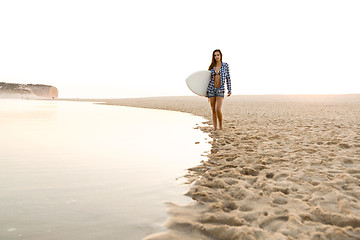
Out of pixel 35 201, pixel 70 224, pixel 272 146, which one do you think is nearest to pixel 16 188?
pixel 35 201

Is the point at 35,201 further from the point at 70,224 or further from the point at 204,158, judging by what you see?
the point at 204,158

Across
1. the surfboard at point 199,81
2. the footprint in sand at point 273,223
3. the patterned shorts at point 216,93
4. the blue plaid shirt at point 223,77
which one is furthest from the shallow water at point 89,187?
the surfboard at point 199,81

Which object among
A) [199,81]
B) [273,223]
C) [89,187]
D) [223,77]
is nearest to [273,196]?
[273,223]

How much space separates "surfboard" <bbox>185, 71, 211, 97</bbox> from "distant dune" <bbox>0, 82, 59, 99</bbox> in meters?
86.8

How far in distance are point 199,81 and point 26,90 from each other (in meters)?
101

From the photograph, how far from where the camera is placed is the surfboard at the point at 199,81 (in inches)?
400

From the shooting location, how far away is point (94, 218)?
2.92 meters

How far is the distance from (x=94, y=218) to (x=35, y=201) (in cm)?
102

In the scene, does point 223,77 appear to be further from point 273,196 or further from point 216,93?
point 273,196

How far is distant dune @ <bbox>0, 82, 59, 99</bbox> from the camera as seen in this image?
8986 centimetres

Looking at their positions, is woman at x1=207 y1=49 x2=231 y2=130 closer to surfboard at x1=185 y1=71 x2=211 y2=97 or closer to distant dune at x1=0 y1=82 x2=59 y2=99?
surfboard at x1=185 y1=71 x2=211 y2=97

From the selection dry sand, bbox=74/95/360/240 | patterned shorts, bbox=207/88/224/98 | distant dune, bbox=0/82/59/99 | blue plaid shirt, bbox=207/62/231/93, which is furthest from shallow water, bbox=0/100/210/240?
distant dune, bbox=0/82/59/99

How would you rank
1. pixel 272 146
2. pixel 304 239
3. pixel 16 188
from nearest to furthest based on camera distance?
pixel 304 239, pixel 16 188, pixel 272 146

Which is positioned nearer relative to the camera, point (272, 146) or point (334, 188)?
point (334, 188)
